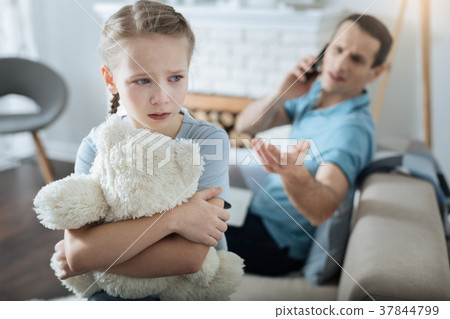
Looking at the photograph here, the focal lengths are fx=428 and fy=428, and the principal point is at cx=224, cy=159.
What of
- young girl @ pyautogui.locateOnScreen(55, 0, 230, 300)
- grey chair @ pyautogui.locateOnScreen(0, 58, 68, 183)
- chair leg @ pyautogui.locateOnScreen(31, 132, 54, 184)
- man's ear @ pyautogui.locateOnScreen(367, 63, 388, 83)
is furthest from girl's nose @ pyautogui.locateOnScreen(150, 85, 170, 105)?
man's ear @ pyautogui.locateOnScreen(367, 63, 388, 83)

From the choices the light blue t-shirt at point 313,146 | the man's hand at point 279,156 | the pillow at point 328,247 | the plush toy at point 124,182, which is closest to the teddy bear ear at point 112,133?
the plush toy at point 124,182

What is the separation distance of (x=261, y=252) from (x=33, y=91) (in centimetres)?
39

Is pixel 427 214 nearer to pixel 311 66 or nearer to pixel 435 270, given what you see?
pixel 435 270

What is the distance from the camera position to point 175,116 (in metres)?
0.33

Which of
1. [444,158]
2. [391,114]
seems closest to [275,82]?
[391,114]

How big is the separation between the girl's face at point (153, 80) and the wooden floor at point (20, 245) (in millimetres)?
193

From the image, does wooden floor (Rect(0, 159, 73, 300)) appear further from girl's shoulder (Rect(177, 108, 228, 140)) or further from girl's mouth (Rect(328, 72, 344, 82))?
girl's mouth (Rect(328, 72, 344, 82))


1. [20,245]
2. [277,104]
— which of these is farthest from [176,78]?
[20,245]

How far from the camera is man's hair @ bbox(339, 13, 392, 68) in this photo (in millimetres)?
484

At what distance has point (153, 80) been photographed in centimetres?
31

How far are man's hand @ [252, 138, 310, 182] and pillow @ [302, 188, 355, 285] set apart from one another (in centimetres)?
17

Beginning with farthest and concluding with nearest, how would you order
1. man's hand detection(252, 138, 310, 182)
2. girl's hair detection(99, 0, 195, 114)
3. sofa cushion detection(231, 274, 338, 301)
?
sofa cushion detection(231, 274, 338, 301) → man's hand detection(252, 138, 310, 182) → girl's hair detection(99, 0, 195, 114)

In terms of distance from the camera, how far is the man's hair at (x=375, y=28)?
48cm

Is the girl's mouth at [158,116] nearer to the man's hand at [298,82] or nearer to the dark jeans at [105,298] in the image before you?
the dark jeans at [105,298]
